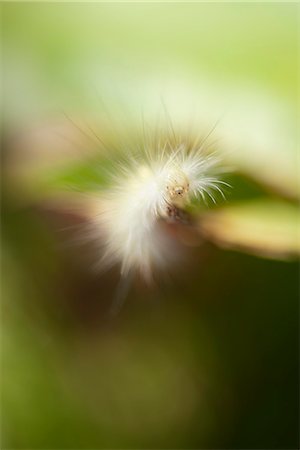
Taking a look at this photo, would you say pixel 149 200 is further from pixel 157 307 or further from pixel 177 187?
pixel 157 307

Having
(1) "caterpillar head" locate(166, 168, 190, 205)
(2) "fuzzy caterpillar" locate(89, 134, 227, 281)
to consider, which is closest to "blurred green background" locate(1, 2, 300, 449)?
(2) "fuzzy caterpillar" locate(89, 134, 227, 281)

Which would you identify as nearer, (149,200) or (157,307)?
(149,200)

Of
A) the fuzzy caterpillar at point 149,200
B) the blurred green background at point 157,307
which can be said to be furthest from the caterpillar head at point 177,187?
the blurred green background at point 157,307

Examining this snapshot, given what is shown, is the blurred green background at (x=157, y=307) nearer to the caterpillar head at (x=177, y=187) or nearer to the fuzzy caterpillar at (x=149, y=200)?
the fuzzy caterpillar at (x=149, y=200)

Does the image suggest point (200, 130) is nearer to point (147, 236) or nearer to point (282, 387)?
point (147, 236)

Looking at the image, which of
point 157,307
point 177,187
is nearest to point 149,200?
point 177,187

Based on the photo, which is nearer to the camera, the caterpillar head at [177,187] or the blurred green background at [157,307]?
the caterpillar head at [177,187]

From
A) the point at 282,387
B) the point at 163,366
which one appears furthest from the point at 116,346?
the point at 282,387

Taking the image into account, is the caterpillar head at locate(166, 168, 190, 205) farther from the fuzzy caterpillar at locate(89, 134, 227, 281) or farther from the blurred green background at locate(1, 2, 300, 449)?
the blurred green background at locate(1, 2, 300, 449)
